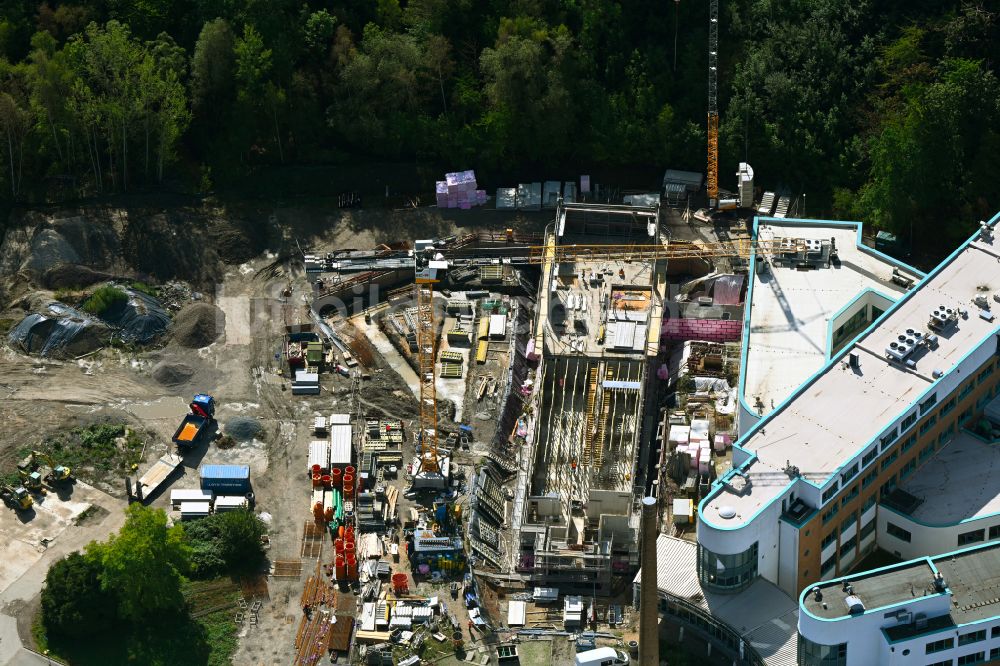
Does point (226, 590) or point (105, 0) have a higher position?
point (105, 0)

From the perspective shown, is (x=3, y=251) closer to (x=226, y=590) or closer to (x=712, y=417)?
(x=226, y=590)

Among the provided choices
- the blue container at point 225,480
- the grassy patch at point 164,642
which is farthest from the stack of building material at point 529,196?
the grassy patch at point 164,642

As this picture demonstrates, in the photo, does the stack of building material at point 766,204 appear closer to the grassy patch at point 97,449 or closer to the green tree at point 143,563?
the grassy patch at point 97,449

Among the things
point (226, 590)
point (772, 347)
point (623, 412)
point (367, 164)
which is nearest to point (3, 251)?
point (367, 164)

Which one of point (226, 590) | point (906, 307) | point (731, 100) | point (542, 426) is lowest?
point (226, 590)

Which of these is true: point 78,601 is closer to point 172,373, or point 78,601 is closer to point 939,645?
point 172,373

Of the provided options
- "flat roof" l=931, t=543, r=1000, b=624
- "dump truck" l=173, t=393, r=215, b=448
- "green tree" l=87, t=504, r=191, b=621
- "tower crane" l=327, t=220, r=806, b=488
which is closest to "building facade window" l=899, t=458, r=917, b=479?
"flat roof" l=931, t=543, r=1000, b=624
